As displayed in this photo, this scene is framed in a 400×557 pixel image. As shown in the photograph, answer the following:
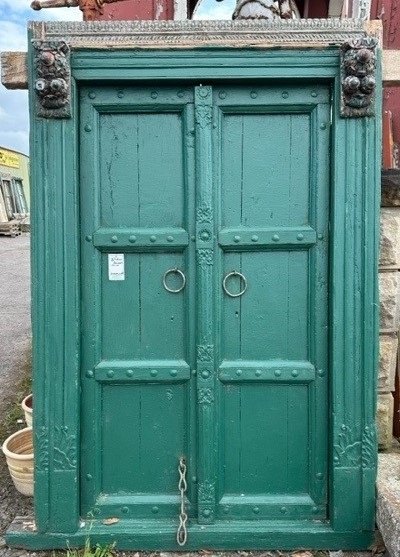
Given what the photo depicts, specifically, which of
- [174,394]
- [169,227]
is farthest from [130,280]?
[174,394]

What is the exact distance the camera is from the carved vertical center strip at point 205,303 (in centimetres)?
275

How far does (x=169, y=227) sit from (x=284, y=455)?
4.51ft

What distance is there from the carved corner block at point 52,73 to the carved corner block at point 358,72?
4.48ft

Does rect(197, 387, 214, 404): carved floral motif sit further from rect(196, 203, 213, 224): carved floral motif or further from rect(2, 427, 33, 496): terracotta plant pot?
rect(2, 427, 33, 496): terracotta plant pot

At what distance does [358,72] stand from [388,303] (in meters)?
1.21

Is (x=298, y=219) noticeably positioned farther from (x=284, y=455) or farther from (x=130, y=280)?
(x=284, y=455)

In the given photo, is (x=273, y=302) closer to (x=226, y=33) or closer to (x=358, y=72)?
(x=358, y=72)

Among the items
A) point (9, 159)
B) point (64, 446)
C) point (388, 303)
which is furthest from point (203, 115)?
point (9, 159)

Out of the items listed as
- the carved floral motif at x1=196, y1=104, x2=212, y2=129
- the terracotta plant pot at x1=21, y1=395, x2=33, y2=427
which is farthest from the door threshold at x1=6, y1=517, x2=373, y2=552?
the carved floral motif at x1=196, y1=104, x2=212, y2=129

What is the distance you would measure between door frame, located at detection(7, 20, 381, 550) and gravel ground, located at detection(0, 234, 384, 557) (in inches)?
1.9

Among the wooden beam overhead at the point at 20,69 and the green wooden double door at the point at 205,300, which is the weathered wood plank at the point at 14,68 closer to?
the wooden beam overhead at the point at 20,69

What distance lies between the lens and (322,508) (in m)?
2.91

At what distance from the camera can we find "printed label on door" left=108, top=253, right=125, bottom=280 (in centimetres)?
284

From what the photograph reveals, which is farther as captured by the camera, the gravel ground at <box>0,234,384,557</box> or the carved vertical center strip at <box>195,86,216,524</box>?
the gravel ground at <box>0,234,384,557</box>
